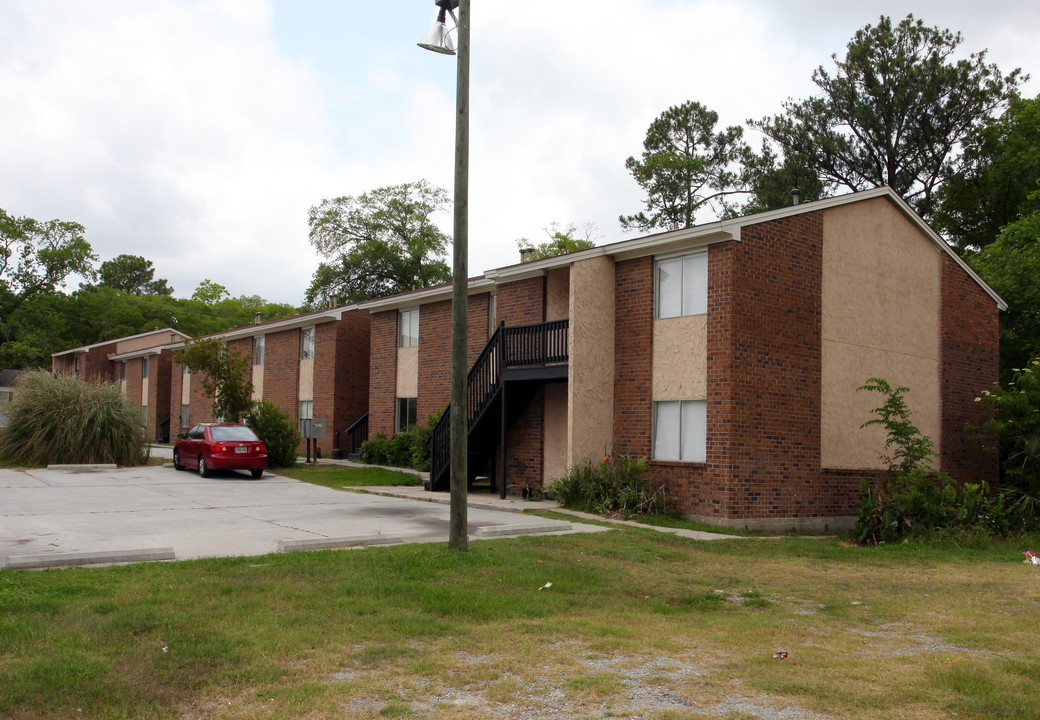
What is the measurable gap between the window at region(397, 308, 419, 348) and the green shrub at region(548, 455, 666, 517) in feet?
34.6

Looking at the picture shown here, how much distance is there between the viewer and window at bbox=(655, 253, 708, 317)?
16.3 meters

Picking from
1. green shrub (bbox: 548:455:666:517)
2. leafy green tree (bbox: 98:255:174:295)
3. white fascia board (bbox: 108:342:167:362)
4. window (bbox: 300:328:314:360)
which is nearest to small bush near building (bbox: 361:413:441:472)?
window (bbox: 300:328:314:360)

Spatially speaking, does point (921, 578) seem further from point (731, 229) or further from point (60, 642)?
point (60, 642)

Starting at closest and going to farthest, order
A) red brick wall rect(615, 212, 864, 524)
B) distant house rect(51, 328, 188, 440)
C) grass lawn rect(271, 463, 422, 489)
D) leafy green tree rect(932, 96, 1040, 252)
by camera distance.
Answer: red brick wall rect(615, 212, 864, 524) → grass lawn rect(271, 463, 422, 489) → leafy green tree rect(932, 96, 1040, 252) → distant house rect(51, 328, 188, 440)

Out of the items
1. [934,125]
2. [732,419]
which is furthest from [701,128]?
[732,419]

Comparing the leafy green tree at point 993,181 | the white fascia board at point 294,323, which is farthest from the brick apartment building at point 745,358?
the leafy green tree at point 993,181

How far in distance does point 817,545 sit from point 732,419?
2645mm

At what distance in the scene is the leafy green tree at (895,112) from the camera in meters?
34.1

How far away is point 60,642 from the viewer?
6195 mm

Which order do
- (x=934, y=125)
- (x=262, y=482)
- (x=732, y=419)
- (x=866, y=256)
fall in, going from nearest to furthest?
(x=732, y=419), (x=866, y=256), (x=262, y=482), (x=934, y=125)

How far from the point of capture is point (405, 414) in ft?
Result: 88.3

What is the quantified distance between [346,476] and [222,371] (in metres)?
6.52

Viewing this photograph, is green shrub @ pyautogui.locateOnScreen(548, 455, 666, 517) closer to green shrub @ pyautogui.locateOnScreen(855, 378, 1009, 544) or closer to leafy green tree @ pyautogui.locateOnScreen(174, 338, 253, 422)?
green shrub @ pyautogui.locateOnScreen(855, 378, 1009, 544)

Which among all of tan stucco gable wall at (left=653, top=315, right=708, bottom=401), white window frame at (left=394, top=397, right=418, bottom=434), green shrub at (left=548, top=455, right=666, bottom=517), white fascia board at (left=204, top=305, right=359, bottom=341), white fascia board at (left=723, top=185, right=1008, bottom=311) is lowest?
green shrub at (left=548, top=455, right=666, bottom=517)
